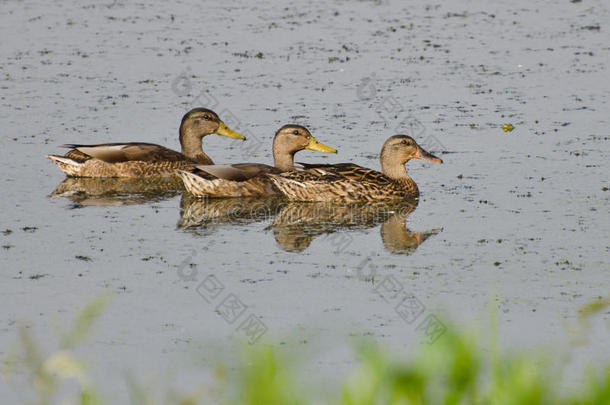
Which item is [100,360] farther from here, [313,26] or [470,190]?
[313,26]

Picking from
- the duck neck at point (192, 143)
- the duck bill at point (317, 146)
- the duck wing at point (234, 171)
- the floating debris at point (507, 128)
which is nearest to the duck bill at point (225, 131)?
the duck neck at point (192, 143)

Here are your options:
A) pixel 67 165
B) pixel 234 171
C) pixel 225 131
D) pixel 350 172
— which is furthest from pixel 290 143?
pixel 67 165

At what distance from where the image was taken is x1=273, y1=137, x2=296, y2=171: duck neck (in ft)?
38.0

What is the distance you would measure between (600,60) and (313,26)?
4.88 m

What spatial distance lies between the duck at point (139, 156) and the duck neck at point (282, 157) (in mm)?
781

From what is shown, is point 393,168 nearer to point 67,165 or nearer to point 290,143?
point 290,143

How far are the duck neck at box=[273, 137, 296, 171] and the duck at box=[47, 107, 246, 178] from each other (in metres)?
0.78

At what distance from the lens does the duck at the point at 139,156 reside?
11672 millimetres

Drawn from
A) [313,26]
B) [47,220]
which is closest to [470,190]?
[47,220]

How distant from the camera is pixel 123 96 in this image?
1437cm

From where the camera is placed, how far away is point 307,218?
10.2 meters

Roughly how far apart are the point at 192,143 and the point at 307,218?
101 inches

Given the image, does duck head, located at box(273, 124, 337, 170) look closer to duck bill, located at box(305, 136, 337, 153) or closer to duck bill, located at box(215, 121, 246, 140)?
duck bill, located at box(305, 136, 337, 153)

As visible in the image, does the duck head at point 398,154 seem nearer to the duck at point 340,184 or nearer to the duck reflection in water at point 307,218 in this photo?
the duck at point 340,184
